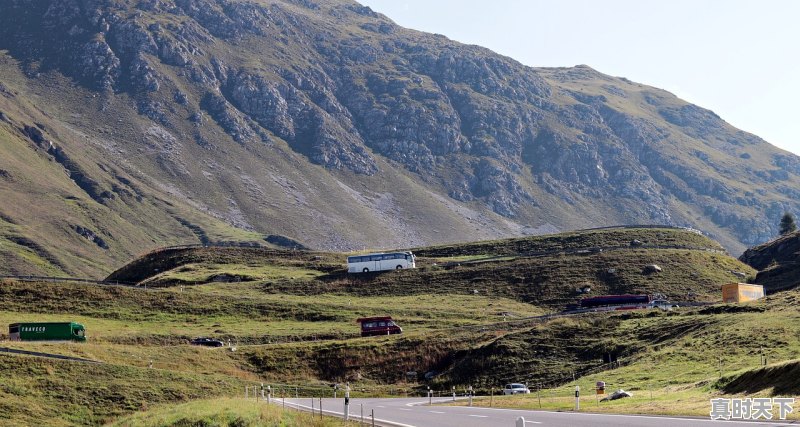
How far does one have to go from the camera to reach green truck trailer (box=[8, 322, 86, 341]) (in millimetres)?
96375

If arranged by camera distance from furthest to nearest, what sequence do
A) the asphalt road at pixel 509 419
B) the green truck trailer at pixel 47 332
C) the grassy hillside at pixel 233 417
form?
the green truck trailer at pixel 47 332, the grassy hillside at pixel 233 417, the asphalt road at pixel 509 419

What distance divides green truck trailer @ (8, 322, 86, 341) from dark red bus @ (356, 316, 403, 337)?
34502 mm

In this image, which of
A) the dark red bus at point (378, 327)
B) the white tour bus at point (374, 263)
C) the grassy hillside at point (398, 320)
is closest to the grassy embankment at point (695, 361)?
the grassy hillside at point (398, 320)

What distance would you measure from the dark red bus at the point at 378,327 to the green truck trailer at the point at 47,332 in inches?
1358

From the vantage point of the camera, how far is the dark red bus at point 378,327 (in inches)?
4587

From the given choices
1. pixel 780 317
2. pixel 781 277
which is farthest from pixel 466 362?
pixel 781 277

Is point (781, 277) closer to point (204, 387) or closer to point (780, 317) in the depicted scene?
point (780, 317)

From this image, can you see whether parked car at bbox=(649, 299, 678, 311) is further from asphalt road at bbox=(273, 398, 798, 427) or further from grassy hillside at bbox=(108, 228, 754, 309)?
asphalt road at bbox=(273, 398, 798, 427)

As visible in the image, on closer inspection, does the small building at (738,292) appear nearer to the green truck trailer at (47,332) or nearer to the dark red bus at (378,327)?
the dark red bus at (378,327)

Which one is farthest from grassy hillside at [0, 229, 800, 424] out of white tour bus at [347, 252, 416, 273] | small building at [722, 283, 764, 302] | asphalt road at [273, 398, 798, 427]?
small building at [722, 283, 764, 302]

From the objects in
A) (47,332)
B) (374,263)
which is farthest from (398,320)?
(47,332)

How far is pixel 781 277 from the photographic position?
503ft

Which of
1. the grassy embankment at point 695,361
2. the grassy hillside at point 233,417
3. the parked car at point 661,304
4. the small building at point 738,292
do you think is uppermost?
the small building at point 738,292

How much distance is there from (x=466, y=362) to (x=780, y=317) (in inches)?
1222
